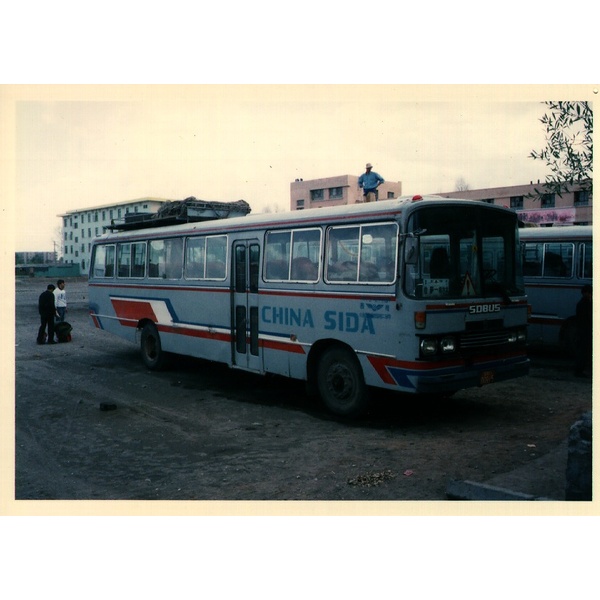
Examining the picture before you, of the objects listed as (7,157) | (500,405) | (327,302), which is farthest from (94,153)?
(500,405)

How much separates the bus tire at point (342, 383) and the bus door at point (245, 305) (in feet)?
4.54

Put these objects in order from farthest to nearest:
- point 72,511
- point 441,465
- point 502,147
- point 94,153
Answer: point 94,153 < point 502,147 < point 441,465 < point 72,511

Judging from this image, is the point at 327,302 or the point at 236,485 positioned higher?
the point at 327,302

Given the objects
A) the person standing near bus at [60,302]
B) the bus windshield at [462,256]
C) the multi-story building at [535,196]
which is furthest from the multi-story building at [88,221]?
the multi-story building at [535,196]

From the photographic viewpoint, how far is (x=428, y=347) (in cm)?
725

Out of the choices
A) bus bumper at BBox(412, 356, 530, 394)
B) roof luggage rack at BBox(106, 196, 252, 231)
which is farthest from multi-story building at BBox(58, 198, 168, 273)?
bus bumper at BBox(412, 356, 530, 394)

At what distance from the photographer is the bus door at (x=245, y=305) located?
31.7 feet

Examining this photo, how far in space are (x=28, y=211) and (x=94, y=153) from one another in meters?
1.27

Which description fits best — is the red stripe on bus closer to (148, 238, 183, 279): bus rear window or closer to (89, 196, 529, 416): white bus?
(148, 238, 183, 279): bus rear window

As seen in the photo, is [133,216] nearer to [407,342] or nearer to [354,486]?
[407,342]

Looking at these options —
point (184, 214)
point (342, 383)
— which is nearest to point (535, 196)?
point (342, 383)

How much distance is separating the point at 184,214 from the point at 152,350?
2.75 meters

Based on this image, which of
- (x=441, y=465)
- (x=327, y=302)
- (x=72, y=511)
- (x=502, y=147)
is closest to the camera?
(x=72, y=511)

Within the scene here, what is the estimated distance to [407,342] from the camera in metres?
7.29
